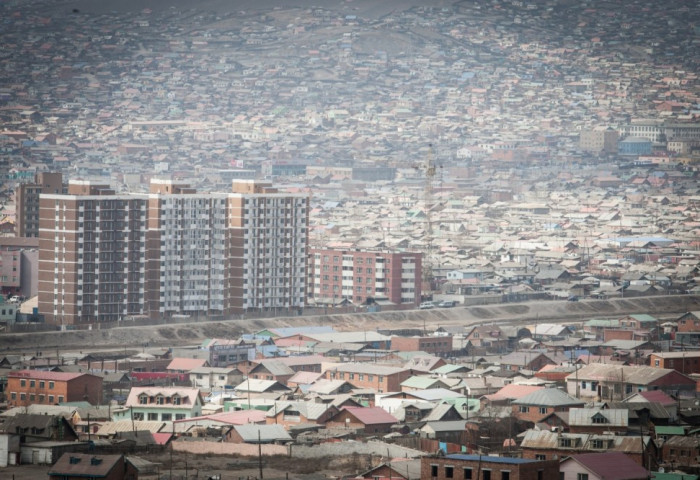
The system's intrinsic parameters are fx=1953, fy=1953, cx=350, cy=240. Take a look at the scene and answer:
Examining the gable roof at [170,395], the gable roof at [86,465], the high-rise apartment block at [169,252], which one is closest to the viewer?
the gable roof at [86,465]

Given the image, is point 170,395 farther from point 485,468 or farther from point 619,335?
point 619,335

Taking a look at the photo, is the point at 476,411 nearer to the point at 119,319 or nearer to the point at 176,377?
the point at 176,377

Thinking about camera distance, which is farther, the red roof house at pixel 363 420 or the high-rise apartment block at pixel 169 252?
the high-rise apartment block at pixel 169 252

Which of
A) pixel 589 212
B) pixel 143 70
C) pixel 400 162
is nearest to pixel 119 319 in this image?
pixel 589 212

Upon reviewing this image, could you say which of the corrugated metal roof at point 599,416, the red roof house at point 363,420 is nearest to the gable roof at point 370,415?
the red roof house at point 363,420

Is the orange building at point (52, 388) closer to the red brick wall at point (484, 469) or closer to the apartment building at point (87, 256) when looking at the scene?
the red brick wall at point (484, 469)

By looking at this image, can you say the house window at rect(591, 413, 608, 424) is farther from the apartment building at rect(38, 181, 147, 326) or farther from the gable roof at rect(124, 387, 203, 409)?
the apartment building at rect(38, 181, 147, 326)

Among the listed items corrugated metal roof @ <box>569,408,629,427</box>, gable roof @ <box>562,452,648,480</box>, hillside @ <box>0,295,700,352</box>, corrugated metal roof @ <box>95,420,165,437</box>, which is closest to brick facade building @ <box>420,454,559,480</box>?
gable roof @ <box>562,452,648,480</box>
